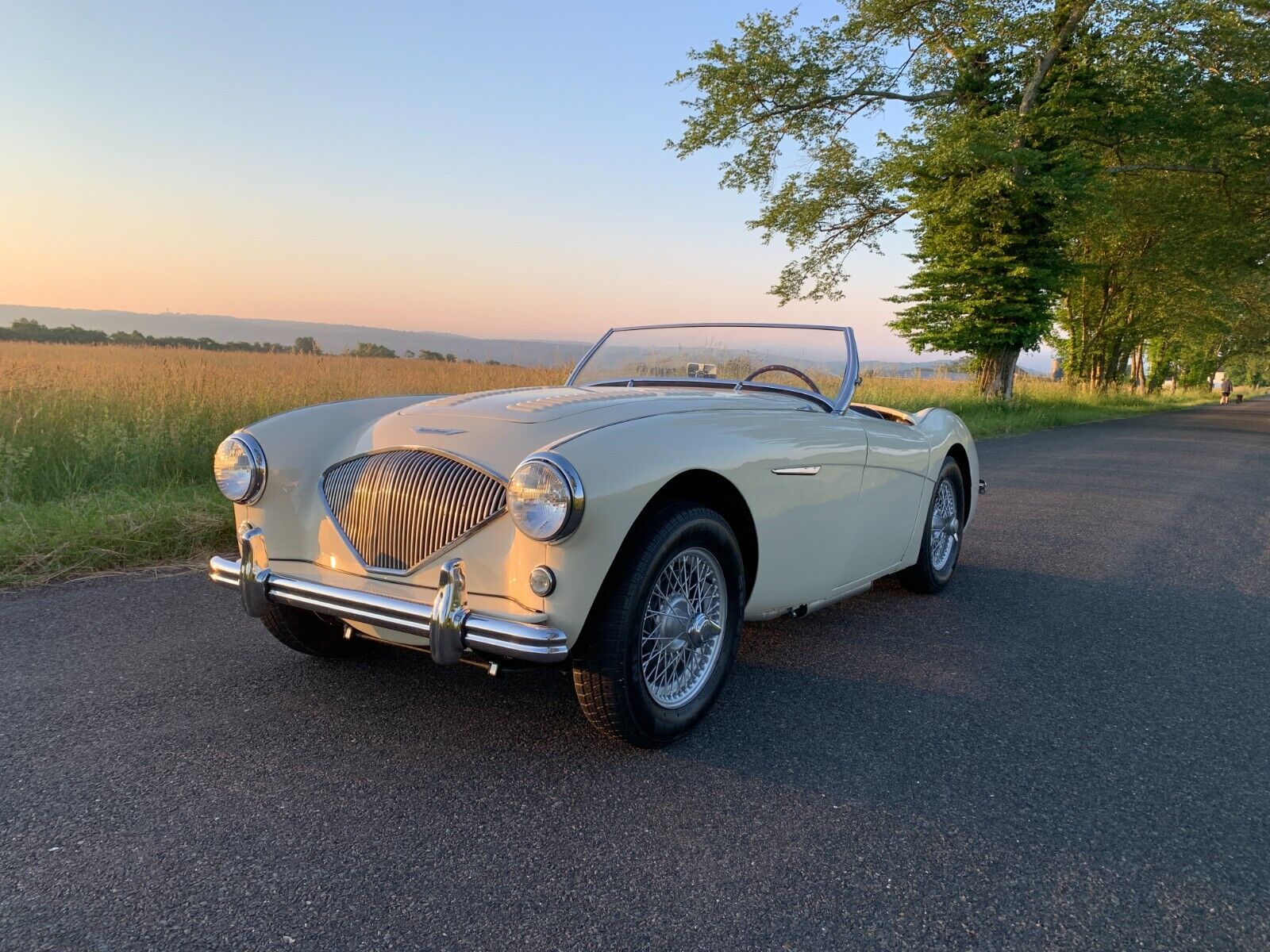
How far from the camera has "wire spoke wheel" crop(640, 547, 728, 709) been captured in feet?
8.50

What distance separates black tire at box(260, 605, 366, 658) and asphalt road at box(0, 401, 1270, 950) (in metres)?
0.10

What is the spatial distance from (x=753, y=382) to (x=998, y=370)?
53.1 feet

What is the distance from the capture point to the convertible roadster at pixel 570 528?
7.55 ft

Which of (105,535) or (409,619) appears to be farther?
(105,535)

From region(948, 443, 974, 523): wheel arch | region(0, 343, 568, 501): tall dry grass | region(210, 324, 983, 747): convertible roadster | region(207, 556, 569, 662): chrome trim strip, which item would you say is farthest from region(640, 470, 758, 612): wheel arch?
region(0, 343, 568, 501): tall dry grass

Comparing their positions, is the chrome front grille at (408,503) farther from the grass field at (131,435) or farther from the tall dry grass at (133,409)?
the tall dry grass at (133,409)

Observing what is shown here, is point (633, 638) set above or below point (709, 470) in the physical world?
below

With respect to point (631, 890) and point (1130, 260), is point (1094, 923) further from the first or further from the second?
point (1130, 260)

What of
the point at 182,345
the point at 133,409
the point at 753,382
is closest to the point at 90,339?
the point at 182,345

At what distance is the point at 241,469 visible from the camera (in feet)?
9.47

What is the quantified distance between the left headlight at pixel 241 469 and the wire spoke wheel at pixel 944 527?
3192 millimetres

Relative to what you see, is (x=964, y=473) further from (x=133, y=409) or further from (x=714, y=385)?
(x=133, y=409)

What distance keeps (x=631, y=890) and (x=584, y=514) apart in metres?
0.92

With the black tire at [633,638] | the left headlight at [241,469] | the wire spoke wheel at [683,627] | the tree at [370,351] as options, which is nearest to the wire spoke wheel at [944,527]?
the wire spoke wheel at [683,627]
